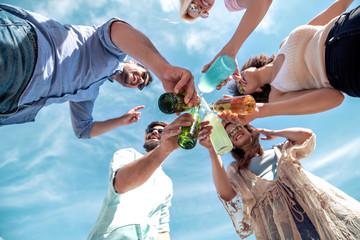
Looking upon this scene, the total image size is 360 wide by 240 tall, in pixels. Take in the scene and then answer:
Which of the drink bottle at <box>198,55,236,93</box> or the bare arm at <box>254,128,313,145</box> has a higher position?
the drink bottle at <box>198,55,236,93</box>

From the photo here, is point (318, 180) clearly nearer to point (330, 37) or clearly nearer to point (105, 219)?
point (330, 37)

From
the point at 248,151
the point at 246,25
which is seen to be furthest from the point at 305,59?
the point at 248,151

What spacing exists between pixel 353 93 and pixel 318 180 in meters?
0.80

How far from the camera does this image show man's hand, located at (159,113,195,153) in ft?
4.57

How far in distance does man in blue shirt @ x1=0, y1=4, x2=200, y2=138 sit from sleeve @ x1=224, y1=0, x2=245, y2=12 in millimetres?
1119

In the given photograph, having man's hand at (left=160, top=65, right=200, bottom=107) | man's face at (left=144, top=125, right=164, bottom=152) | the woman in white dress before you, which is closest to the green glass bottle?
the woman in white dress

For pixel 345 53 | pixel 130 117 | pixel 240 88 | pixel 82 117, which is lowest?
pixel 82 117

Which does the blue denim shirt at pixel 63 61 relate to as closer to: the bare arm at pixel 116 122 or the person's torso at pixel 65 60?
the person's torso at pixel 65 60

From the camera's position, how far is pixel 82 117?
2342 millimetres

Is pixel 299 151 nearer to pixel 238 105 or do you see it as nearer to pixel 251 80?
pixel 238 105

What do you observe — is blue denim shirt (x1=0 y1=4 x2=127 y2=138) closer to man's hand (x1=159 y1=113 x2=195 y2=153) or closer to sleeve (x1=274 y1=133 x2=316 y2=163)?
man's hand (x1=159 y1=113 x2=195 y2=153)

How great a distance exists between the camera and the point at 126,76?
2.41 m

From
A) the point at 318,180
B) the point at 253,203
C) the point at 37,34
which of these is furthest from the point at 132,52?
the point at 318,180

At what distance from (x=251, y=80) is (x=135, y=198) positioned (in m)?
1.84
